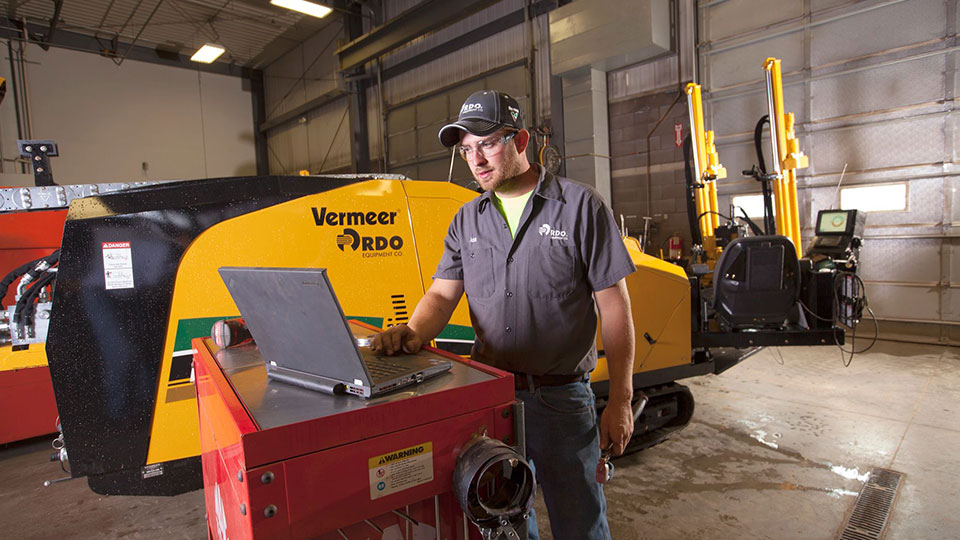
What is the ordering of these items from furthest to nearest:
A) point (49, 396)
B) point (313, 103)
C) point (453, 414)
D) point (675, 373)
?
point (313, 103) → point (49, 396) → point (675, 373) → point (453, 414)

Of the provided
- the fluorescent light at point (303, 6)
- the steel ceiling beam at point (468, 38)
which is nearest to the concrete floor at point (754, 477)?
the steel ceiling beam at point (468, 38)

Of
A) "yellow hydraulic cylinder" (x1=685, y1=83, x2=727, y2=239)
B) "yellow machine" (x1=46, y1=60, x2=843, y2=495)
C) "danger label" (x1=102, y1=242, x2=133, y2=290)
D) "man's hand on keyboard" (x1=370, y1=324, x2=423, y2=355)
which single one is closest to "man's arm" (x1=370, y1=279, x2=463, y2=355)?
"man's hand on keyboard" (x1=370, y1=324, x2=423, y2=355)

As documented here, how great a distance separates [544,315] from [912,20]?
782 centimetres

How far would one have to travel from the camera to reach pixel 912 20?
670 cm

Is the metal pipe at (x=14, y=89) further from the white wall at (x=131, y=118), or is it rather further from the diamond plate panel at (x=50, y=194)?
the diamond plate panel at (x=50, y=194)

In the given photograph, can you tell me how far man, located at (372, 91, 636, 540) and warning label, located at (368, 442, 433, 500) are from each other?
28.8 inches

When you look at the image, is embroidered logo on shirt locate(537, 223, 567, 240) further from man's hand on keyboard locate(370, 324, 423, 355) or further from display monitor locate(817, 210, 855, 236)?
display monitor locate(817, 210, 855, 236)

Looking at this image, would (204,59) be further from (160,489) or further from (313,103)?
(160,489)

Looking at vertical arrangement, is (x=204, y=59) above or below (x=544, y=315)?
above

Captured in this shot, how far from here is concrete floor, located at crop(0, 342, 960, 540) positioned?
2846mm

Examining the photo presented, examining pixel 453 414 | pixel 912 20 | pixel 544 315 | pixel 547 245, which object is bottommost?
pixel 453 414

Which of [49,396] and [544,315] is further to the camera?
[49,396]

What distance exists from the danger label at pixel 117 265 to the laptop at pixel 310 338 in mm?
1362

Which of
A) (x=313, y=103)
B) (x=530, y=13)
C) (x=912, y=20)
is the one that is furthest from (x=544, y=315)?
(x=313, y=103)
